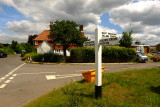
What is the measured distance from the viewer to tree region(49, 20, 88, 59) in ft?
89.7

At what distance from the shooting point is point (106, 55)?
2600cm

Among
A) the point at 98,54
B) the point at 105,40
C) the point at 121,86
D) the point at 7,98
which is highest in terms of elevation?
the point at 105,40

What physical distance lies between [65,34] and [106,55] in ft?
27.6

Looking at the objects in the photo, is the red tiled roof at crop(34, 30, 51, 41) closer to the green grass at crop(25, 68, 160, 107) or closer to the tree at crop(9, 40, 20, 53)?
the tree at crop(9, 40, 20, 53)

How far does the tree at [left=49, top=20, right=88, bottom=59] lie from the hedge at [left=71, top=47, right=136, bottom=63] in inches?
125

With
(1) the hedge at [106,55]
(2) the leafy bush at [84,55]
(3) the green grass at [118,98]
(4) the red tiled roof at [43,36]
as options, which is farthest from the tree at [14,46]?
(3) the green grass at [118,98]

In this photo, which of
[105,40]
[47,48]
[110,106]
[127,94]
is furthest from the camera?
[47,48]

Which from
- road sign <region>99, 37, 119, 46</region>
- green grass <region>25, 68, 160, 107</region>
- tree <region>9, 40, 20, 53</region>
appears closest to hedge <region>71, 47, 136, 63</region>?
green grass <region>25, 68, 160, 107</region>

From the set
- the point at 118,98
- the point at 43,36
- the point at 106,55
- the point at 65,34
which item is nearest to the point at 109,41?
the point at 118,98

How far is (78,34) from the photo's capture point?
92.6ft

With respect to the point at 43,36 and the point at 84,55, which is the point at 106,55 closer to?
the point at 84,55

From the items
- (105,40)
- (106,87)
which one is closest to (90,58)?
(106,87)

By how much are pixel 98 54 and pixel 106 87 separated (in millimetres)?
1930

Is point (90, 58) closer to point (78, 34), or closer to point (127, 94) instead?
point (78, 34)
